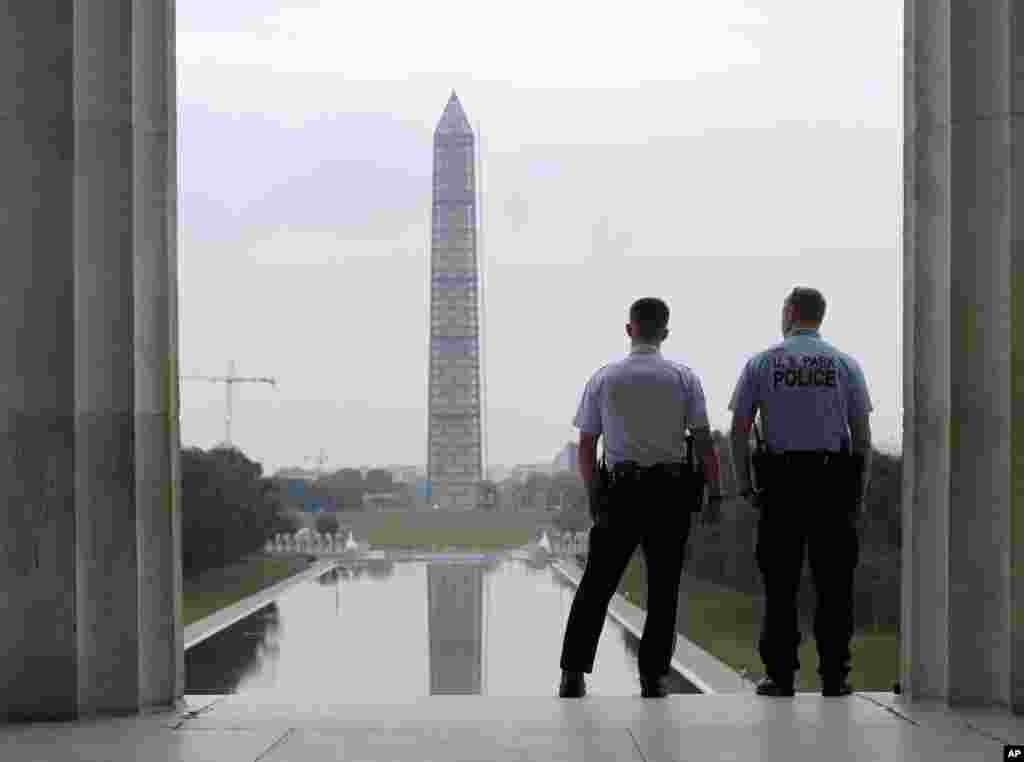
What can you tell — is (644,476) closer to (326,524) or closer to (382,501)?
(326,524)

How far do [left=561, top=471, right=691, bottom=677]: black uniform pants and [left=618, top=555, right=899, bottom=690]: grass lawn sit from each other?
2114 centimetres

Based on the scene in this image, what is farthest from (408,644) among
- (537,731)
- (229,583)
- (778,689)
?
(537,731)

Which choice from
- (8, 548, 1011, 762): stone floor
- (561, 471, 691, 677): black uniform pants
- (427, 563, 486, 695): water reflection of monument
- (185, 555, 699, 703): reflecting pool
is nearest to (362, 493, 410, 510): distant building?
(427, 563, 486, 695): water reflection of monument

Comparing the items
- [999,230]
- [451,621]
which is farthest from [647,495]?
[451,621]

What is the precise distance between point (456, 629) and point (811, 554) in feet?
120

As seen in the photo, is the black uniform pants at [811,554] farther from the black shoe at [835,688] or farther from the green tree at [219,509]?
the green tree at [219,509]

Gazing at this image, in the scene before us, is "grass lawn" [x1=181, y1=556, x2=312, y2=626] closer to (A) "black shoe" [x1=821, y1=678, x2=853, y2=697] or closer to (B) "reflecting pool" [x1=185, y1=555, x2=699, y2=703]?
(B) "reflecting pool" [x1=185, y1=555, x2=699, y2=703]

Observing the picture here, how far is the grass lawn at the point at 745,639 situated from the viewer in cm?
2939

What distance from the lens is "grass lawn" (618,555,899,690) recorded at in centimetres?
2939

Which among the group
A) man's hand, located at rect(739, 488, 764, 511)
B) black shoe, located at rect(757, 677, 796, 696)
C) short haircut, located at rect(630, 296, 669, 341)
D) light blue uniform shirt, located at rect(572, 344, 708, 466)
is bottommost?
black shoe, located at rect(757, 677, 796, 696)

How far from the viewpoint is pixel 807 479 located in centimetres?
684

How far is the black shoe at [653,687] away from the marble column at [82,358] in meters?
1.82

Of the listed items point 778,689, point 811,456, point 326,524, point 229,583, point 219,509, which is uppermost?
point 811,456

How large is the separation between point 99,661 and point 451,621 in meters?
39.8
